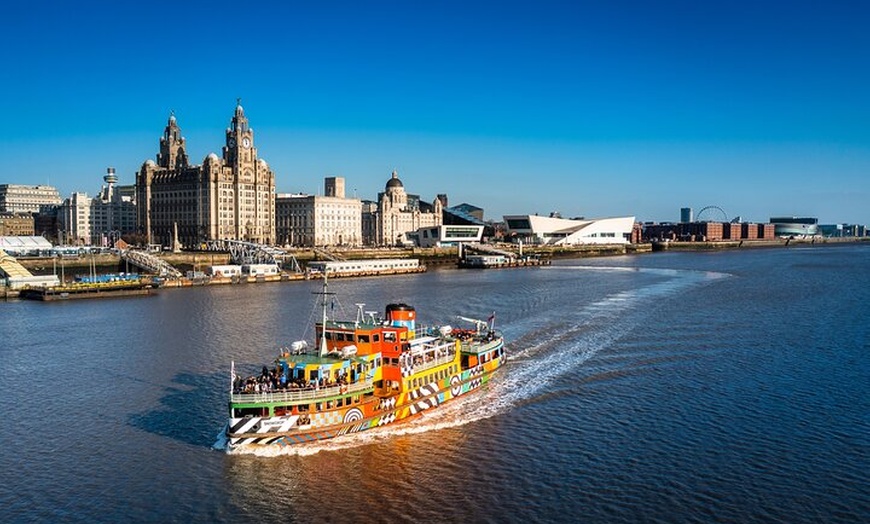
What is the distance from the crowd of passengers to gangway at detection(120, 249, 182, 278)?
69.8m

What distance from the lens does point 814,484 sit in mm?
22641

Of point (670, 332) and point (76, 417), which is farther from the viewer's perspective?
point (670, 332)

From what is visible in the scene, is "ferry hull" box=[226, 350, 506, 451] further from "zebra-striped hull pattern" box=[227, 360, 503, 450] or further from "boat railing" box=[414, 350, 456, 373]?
"boat railing" box=[414, 350, 456, 373]

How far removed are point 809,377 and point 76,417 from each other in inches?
1336

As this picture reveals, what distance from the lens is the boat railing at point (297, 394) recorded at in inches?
982

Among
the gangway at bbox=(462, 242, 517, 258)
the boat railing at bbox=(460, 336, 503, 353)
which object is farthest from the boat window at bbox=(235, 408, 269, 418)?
the gangway at bbox=(462, 242, 517, 258)

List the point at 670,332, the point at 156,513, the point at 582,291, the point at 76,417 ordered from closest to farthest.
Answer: the point at 156,513 → the point at 76,417 → the point at 670,332 → the point at 582,291

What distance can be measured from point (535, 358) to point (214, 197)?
125m

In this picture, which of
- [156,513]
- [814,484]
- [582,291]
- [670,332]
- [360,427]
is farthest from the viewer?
[582,291]

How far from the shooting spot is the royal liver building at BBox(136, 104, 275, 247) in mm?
154125

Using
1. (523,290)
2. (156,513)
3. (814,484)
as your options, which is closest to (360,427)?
(156,513)

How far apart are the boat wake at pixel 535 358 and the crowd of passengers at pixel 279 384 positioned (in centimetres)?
202

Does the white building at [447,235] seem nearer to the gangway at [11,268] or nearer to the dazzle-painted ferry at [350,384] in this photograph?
the gangway at [11,268]

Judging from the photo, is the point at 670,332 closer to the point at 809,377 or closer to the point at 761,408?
the point at 809,377
